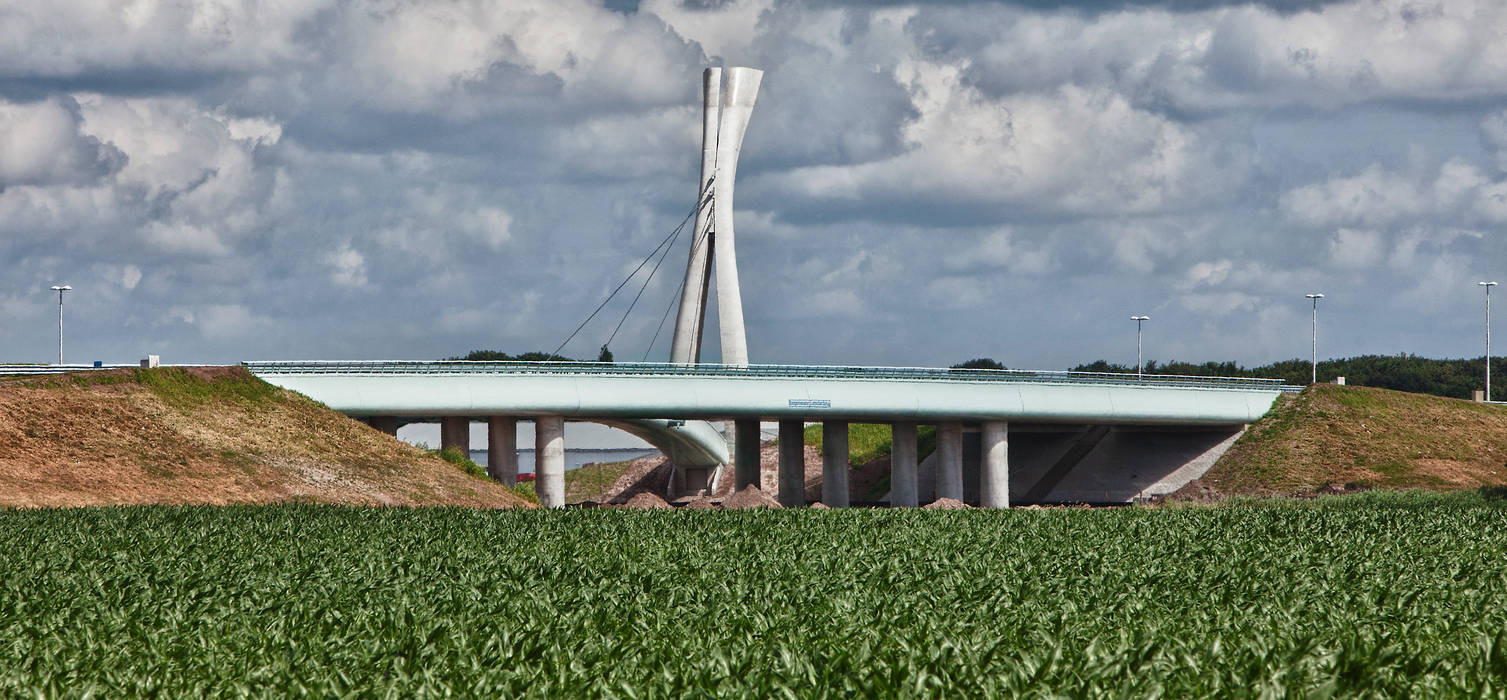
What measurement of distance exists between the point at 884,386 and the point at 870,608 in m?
58.8

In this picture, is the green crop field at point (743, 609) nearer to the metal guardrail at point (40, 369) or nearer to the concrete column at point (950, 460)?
the metal guardrail at point (40, 369)

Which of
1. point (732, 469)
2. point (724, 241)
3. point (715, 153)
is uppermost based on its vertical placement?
point (715, 153)

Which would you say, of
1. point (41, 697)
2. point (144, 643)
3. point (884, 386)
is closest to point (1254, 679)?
point (41, 697)

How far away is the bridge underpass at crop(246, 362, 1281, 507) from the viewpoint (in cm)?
6894

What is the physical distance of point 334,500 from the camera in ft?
175

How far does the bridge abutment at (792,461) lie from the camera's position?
90.1 meters

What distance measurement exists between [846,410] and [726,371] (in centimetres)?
675

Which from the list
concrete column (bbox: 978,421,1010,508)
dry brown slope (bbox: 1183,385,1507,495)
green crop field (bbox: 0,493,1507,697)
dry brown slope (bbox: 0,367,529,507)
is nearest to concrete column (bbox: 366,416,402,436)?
dry brown slope (bbox: 0,367,529,507)

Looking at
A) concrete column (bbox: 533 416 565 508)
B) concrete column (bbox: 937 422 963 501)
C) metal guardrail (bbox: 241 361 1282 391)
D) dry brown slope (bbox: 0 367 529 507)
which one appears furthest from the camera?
concrete column (bbox: 937 422 963 501)

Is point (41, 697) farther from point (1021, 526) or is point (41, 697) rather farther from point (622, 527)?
point (1021, 526)

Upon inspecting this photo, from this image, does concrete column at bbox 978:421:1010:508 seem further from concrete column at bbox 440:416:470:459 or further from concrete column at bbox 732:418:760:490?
concrete column at bbox 440:416:470:459

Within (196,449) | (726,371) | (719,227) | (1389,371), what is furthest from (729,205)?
(1389,371)

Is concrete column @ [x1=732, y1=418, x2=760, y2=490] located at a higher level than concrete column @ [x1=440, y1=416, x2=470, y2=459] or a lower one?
lower

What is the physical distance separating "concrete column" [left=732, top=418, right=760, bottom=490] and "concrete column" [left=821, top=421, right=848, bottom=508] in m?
5.52
